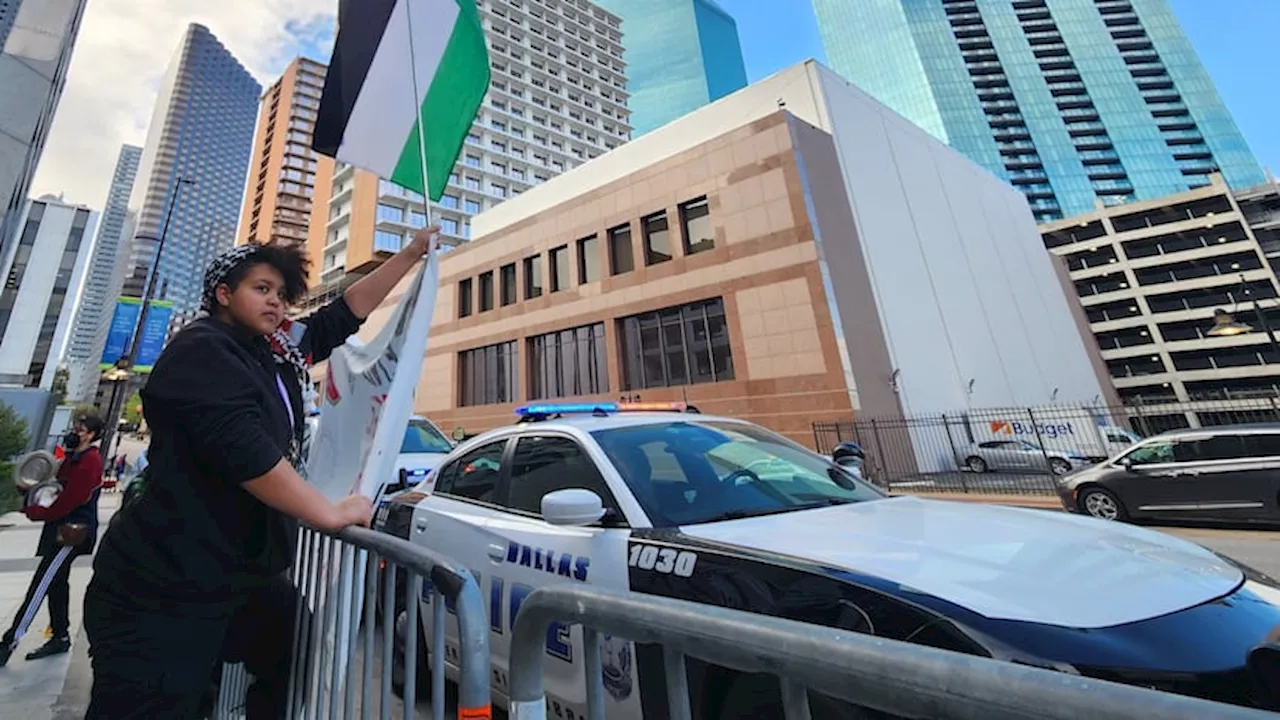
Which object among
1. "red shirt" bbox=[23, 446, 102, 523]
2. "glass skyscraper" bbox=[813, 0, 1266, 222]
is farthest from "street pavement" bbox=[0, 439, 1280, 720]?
"glass skyscraper" bbox=[813, 0, 1266, 222]

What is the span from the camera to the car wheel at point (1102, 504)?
28.6 ft

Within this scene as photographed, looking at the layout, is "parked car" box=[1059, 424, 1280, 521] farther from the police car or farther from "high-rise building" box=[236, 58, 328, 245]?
"high-rise building" box=[236, 58, 328, 245]

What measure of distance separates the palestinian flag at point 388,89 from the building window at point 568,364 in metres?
17.5

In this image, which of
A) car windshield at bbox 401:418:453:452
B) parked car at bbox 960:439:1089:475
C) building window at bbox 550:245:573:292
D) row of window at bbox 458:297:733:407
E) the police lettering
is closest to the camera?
the police lettering

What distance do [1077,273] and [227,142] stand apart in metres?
121

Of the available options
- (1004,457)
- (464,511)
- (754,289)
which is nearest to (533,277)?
(754,289)

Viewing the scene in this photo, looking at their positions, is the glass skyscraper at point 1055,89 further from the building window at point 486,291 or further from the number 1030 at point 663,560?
the number 1030 at point 663,560

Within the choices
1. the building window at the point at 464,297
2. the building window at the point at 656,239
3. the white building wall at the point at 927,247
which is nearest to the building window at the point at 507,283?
the building window at the point at 464,297

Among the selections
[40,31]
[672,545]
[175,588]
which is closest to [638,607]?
[672,545]

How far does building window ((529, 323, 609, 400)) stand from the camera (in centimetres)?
2114

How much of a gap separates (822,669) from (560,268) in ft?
76.8

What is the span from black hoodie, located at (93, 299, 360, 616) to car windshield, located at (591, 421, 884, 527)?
1.44 m

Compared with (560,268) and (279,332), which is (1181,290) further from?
(279,332)

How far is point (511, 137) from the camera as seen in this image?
50.8 metres
